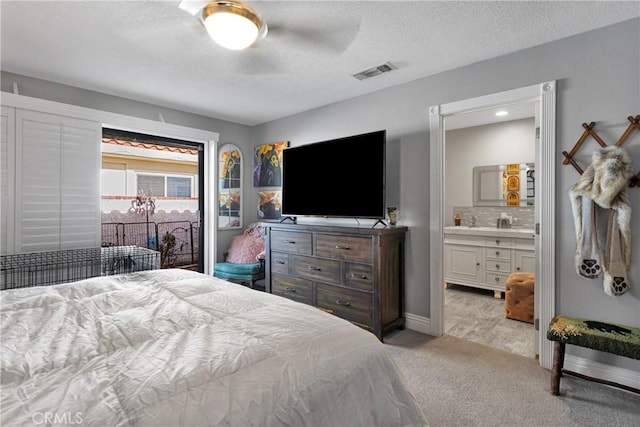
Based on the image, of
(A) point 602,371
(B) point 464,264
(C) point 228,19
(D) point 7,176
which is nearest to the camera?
(C) point 228,19

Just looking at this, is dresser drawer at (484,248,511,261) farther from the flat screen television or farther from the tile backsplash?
the flat screen television

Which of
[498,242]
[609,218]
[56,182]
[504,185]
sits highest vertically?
[504,185]

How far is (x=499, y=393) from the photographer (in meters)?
2.09

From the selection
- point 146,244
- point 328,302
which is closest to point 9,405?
point 328,302

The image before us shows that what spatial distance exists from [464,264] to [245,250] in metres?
3.10

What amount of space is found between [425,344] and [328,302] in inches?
38.6

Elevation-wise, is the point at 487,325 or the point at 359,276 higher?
the point at 359,276

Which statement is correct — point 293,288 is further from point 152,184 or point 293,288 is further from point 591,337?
point 591,337

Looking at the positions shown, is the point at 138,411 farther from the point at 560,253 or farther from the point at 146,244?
the point at 146,244

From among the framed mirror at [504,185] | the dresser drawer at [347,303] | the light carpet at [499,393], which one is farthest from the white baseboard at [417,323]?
the framed mirror at [504,185]

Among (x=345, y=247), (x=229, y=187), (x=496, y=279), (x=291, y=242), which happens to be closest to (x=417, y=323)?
(x=345, y=247)

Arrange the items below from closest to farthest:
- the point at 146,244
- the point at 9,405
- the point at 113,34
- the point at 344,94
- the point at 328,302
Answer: the point at 9,405, the point at 113,34, the point at 328,302, the point at 344,94, the point at 146,244

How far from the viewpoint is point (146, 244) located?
4180 mm

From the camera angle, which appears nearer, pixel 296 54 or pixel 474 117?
pixel 296 54
